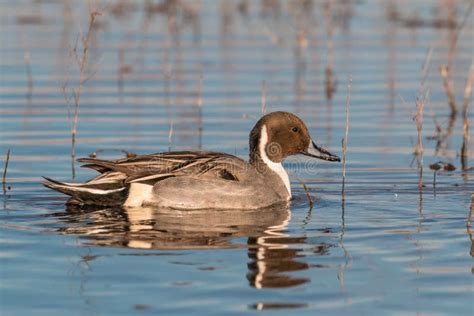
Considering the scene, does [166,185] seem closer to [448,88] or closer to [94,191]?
[94,191]

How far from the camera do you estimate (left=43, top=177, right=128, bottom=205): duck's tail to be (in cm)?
871

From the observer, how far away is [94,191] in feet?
28.6

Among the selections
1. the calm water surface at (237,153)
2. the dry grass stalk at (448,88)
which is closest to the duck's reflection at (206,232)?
the calm water surface at (237,153)

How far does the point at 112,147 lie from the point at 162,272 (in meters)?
4.96

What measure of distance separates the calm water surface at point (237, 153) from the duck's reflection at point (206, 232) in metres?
0.02

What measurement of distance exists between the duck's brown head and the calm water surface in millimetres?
391

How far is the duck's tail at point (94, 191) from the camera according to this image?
28.6 ft

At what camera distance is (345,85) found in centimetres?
1455

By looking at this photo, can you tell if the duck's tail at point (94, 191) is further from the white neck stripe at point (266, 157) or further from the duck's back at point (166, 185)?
the white neck stripe at point (266, 157)

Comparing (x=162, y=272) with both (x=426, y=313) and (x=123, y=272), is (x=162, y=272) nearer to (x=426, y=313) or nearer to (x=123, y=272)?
(x=123, y=272)

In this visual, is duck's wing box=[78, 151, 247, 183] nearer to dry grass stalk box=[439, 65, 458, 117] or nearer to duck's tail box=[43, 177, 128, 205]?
duck's tail box=[43, 177, 128, 205]

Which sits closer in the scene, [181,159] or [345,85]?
[181,159]

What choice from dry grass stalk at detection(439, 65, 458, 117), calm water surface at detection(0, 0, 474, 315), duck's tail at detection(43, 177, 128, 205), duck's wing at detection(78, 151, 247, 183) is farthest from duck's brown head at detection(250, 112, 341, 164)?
dry grass stalk at detection(439, 65, 458, 117)

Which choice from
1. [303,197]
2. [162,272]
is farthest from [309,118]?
[162,272]
